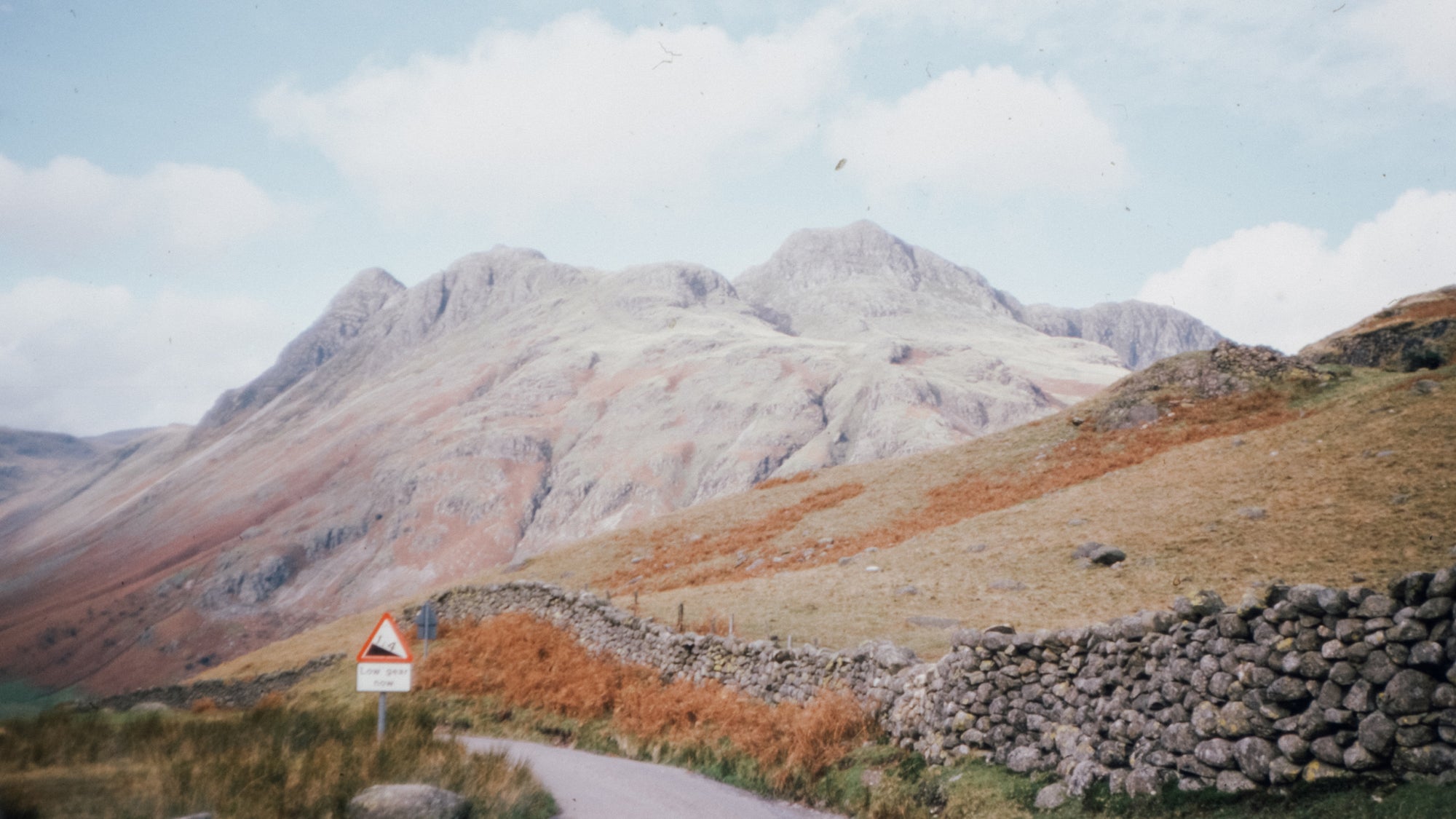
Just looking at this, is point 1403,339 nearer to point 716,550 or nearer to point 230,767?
point 716,550

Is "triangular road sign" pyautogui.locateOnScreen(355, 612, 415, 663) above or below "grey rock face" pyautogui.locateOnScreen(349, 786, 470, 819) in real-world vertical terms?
above

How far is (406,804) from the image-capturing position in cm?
886

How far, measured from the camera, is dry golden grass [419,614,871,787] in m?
14.7

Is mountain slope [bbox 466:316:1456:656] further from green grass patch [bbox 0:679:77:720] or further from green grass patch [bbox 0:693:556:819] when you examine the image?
green grass patch [bbox 0:679:77:720]

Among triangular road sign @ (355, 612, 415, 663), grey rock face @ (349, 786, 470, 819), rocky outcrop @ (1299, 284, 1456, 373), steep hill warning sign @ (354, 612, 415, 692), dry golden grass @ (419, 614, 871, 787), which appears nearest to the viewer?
grey rock face @ (349, 786, 470, 819)

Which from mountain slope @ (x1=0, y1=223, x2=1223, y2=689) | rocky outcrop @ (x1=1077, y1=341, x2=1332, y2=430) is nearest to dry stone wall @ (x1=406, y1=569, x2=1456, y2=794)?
rocky outcrop @ (x1=1077, y1=341, x2=1332, y2=430)

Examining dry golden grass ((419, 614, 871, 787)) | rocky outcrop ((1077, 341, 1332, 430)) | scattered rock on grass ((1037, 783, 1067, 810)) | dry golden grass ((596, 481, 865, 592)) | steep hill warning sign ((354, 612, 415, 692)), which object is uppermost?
rocky outcrop ((1077, 341, 1332, 430))

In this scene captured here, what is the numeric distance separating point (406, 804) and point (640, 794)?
4.92 m

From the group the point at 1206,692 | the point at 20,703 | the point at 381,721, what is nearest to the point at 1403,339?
the point at 1206,692

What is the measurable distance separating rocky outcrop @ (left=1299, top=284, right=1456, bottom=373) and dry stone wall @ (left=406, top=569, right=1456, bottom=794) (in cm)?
3423

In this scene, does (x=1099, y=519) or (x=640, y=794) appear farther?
(x=1099, y=519)

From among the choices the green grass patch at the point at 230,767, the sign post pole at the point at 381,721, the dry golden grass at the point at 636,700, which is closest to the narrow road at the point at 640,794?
the green grass patch at the point at 230,767

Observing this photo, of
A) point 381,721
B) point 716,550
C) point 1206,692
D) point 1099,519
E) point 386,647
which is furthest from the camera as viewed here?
point 716,550

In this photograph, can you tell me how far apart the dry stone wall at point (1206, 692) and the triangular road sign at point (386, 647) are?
894 cm
